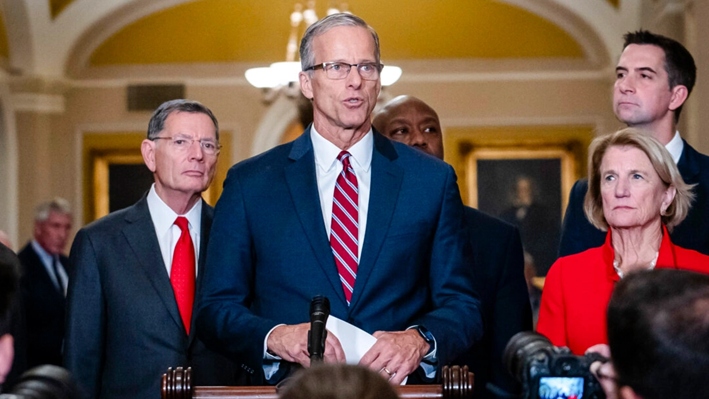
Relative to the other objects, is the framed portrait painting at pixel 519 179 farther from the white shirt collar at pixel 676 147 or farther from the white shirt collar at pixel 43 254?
the white shirt collar at pixel 676 147

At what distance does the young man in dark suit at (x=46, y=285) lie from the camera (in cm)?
645

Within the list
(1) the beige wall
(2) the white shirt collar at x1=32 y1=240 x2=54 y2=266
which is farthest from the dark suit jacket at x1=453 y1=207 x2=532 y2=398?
(1) the beige wall

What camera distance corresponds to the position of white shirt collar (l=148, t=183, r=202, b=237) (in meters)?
3.61

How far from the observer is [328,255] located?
2.80 meters

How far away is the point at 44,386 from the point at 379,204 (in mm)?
1337

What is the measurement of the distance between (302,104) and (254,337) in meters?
2.05

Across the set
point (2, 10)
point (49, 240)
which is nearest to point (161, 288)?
point (49, 240)

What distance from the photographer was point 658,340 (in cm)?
142

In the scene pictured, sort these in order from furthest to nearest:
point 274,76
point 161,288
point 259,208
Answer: point 274,76 < point 161,288 < point 259,208

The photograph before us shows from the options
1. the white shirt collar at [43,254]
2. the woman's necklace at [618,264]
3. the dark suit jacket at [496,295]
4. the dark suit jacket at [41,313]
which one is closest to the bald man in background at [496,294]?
the dark suit jacket at [496,295]

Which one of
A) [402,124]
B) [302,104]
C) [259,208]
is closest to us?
[259,208]

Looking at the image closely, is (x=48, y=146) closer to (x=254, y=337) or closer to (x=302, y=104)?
(x=302, y=104)

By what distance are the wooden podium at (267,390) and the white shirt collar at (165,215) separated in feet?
4.26

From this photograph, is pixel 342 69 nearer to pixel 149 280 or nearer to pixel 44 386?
pixel 149 280
